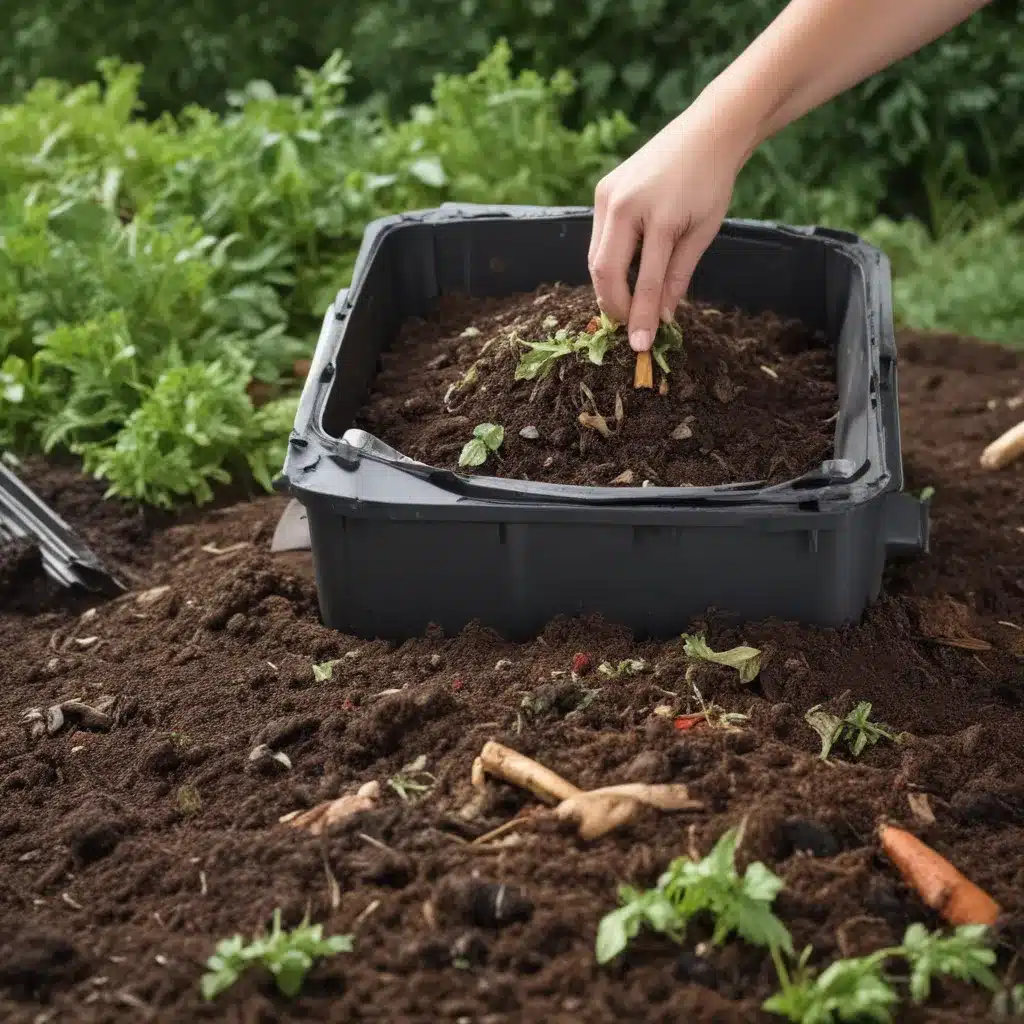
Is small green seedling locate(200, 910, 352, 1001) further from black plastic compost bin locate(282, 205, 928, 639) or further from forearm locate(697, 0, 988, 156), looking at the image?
forearm locate(697, 0, 988, 156)

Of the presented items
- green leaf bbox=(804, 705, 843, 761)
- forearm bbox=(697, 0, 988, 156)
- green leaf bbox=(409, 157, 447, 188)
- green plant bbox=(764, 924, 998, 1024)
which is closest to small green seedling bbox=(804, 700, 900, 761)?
green leaf bbox=(804, 705, 843, 761)

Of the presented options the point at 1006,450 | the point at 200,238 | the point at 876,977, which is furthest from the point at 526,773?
the point at 200,238

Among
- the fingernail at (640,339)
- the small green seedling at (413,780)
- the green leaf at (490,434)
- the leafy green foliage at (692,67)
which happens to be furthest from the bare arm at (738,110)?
the leafy green foliage at (692,67)

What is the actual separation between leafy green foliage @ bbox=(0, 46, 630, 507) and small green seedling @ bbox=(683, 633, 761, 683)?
56.9 inches

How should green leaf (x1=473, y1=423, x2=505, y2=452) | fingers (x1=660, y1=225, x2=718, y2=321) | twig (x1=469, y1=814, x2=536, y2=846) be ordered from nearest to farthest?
1. twig (x1=469, y1=814, x2=536, y2=846)
2. fingers (x1=660, y1=225, x2=718, y2=321)
3. green leaf (x1=473, y1=423, x2=505, y2=452)

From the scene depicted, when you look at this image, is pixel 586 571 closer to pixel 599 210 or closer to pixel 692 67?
pixel 599 210

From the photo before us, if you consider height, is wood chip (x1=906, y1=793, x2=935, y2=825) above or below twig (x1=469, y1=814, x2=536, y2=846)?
below

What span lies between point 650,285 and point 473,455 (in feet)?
1.45

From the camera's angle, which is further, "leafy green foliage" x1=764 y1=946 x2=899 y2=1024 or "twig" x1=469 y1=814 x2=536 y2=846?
"twig" x1=469 y1=814 x2=536 y2=846

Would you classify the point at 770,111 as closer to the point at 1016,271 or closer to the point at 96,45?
the point at 1016,271

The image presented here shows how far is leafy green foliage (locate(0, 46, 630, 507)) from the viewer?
129 inches

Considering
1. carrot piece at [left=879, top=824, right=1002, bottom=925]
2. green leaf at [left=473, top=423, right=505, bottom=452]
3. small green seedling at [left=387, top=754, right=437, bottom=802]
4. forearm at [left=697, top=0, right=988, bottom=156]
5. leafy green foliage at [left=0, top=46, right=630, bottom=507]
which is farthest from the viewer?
leafy green foliage at [left=0, top=46, right=630, bottom=507]

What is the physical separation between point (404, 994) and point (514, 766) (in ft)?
1.30

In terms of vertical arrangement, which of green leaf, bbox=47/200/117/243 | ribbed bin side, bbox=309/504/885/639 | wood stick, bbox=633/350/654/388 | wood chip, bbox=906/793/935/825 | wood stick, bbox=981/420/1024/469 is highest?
green leaf, bbox=47/200/117/243
